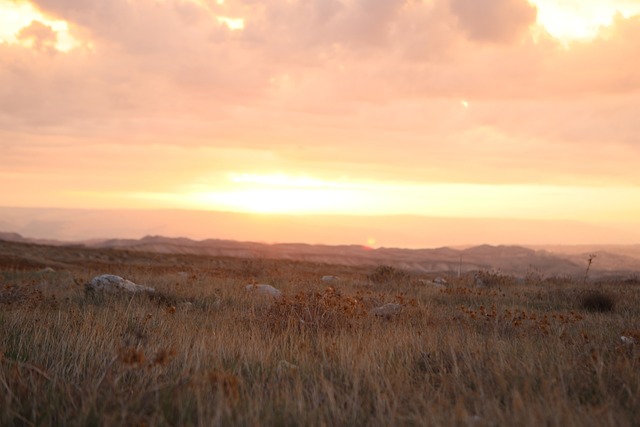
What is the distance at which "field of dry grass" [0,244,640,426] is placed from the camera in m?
3.17

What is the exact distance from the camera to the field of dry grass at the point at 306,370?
3174 mm

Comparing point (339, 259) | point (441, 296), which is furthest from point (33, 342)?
point (339, 259)

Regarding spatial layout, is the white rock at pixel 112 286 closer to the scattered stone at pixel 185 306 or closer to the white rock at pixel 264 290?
the scattered stone at pixel 185 306

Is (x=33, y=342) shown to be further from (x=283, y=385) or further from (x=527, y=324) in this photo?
(x=527, y=324)

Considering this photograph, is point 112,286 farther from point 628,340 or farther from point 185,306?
point 628,340

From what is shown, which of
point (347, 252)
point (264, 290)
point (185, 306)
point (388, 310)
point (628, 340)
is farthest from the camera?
point (347, 252)

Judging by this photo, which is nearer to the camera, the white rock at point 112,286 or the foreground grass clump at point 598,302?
the white rock at point 112,286

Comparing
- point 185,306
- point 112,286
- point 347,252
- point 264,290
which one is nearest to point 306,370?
point 185,306

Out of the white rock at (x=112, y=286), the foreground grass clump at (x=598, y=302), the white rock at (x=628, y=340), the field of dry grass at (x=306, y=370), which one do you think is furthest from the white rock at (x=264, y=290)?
the white rock at (x=628, y=340)

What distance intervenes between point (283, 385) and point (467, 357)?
178 cm

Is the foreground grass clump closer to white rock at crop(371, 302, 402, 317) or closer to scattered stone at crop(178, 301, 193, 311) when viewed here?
white rock at crop(371, 302, 402, 317)

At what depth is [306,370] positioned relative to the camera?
4.45 meters

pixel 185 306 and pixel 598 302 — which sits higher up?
pixel 598 302

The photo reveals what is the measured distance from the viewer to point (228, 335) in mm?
5984
